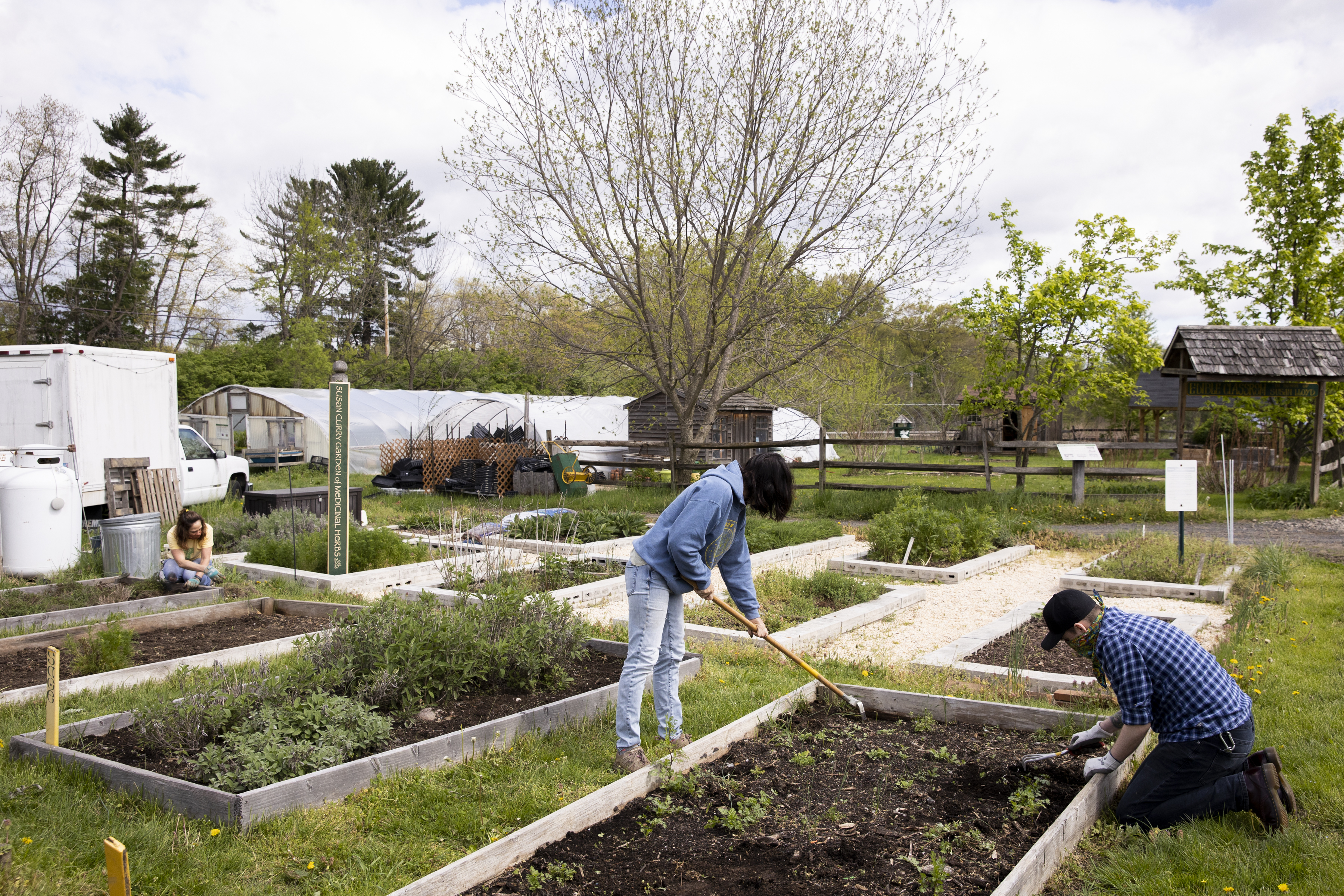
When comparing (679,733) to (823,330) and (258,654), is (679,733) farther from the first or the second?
(823,330)

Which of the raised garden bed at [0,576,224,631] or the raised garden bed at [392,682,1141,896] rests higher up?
the raised garden bed at [0,576,224,631]

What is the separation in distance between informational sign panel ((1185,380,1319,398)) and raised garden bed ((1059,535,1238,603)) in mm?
6131

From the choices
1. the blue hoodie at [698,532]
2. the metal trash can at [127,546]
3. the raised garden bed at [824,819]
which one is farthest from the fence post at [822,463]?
the blue hoodie at [698,532]

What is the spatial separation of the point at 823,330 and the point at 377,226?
32.0 meters

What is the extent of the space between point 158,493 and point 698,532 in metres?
11.2

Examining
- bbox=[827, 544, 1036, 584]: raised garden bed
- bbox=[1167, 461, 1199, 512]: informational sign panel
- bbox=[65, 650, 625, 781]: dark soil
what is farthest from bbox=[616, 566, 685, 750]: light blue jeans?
bbox=[1167, 461, 1199, 512]: informational sign panel

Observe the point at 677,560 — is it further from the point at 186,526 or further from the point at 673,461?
the point at 673,461

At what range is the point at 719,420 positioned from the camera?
2505cm

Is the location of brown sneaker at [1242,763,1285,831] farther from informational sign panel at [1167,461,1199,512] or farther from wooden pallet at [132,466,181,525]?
wooden pallet at [132,466,181,525]

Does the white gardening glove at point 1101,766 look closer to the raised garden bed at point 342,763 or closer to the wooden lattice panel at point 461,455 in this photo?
the raised garden bed at point 342,763

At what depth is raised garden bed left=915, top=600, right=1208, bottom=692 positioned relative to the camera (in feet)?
17.5

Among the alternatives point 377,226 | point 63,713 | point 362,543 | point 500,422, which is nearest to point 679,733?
point 63,713

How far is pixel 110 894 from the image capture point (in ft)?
6.95

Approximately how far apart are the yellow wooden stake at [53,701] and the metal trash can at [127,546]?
489 cm
